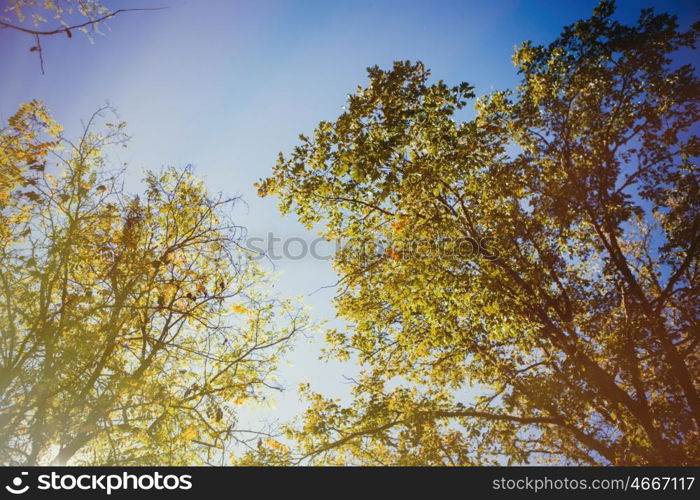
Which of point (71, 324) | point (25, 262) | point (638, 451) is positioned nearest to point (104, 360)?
point (71, 324)
